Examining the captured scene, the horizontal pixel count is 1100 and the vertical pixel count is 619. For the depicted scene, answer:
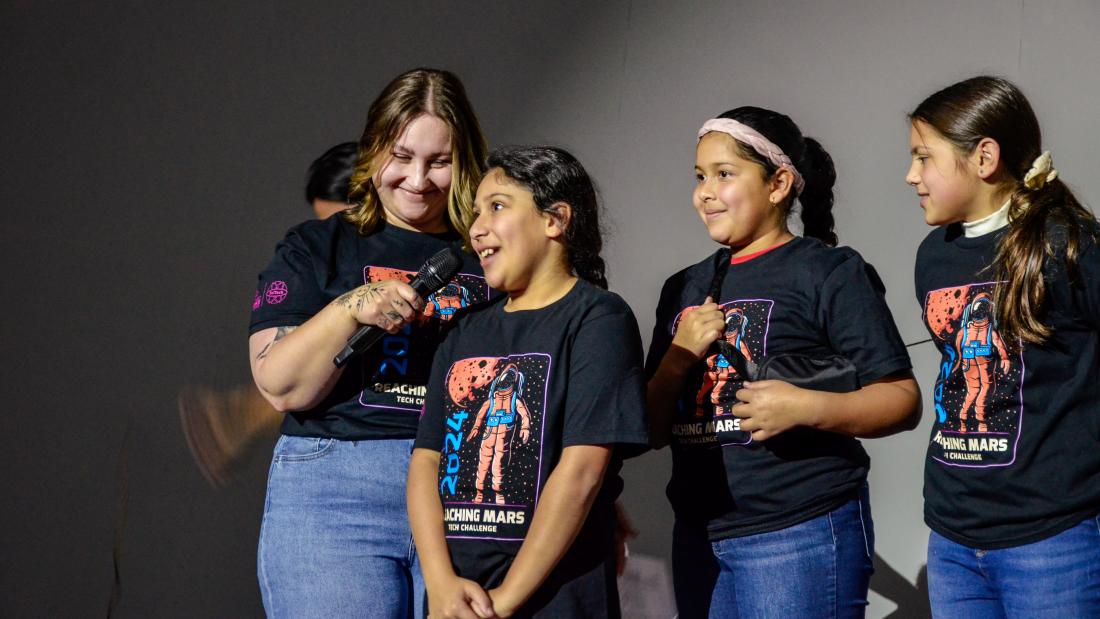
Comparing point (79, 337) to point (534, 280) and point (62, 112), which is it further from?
point (534, 280)

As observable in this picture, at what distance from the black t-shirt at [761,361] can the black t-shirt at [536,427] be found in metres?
0.19

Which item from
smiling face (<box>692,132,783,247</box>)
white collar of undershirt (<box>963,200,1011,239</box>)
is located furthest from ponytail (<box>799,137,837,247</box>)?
white collar of undershirt (<box>963,200,1011,239</box>)

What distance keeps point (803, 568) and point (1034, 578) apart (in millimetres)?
356

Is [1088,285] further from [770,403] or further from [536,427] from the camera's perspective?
[536,427]

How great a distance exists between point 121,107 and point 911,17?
2.04 metres

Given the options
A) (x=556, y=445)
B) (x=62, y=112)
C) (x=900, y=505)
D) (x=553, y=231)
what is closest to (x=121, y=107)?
(x=62, y=112)

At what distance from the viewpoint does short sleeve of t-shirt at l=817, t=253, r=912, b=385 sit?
1509 millimetres

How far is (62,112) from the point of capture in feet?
8.31

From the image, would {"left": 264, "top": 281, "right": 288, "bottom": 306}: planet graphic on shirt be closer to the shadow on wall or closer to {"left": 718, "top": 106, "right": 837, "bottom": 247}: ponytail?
{"left": 718, "top": 106, "right": 837, "bottom": 247}: ponytail

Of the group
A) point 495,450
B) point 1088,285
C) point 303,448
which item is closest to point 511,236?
point 495,450

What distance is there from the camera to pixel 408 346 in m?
1.61

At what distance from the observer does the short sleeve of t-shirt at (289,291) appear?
160 cm

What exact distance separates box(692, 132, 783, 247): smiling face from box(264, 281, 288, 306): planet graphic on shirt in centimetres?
69

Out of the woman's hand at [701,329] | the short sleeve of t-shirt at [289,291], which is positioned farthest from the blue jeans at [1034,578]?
the short sleeve of t-shirt at [289,291]
